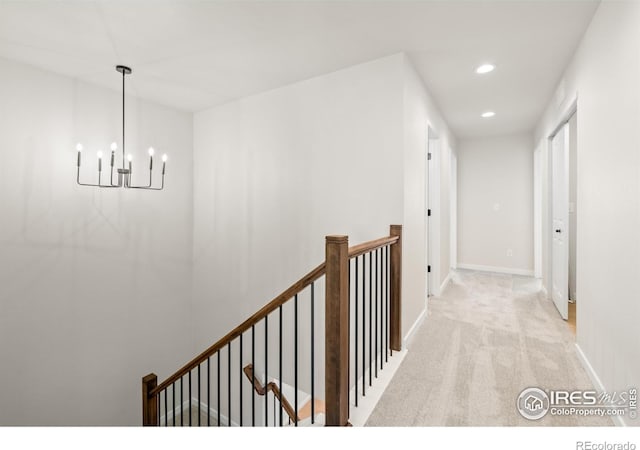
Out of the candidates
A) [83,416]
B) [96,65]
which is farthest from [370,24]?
[83,416]

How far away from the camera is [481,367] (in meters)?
2.34

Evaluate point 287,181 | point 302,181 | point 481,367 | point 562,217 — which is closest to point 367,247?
point 481,367

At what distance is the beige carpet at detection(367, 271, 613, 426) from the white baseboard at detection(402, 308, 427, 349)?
0.05 metres

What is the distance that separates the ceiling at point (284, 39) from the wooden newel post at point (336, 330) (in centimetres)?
163

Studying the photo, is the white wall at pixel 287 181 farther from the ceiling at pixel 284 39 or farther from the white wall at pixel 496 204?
the white wall at pixel 496 204

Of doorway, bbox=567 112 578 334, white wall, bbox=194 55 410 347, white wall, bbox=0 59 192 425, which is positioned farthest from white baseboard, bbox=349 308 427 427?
white wall, bbox=0 59 192 425

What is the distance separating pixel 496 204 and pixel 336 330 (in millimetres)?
5273

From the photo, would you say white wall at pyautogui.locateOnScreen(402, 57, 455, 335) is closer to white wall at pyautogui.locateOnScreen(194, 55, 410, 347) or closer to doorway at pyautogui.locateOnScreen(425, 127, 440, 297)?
white wall at pyautogui.locateOnScreen(194, 55, 410, 347)

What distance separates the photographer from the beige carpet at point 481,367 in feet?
6.02

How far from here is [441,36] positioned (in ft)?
7.79

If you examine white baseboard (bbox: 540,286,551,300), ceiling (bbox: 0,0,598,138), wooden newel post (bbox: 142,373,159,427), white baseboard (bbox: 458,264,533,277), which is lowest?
wooden newel post (bbox: 142,373,159,427)

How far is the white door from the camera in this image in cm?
325

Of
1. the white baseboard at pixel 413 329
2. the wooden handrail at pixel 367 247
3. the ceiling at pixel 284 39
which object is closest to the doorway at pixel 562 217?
the ceiling at pixel 284 39
